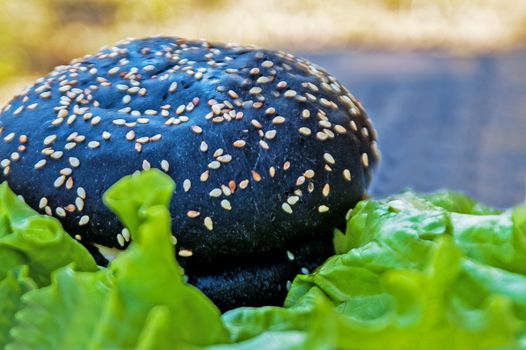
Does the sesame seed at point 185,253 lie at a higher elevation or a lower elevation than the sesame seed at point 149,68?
lower

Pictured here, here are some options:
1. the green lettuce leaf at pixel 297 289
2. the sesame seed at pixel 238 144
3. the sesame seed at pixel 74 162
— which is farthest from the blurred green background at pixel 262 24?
the green lettuce leaf at pixel 297 289

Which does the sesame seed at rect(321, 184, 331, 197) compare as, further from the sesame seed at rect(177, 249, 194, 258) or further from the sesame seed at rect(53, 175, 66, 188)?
the sesame seed at rect(53, 175, 66, 188)

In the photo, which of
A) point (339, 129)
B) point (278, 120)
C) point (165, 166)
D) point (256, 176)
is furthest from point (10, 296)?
point (339, 129)

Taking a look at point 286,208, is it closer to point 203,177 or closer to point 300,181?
point 300,181

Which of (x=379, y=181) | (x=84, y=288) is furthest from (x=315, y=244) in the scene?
(x=379, y=181)

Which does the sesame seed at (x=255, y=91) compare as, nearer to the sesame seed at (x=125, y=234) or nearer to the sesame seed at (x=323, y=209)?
the sesame seed at (x=323, y=209)
